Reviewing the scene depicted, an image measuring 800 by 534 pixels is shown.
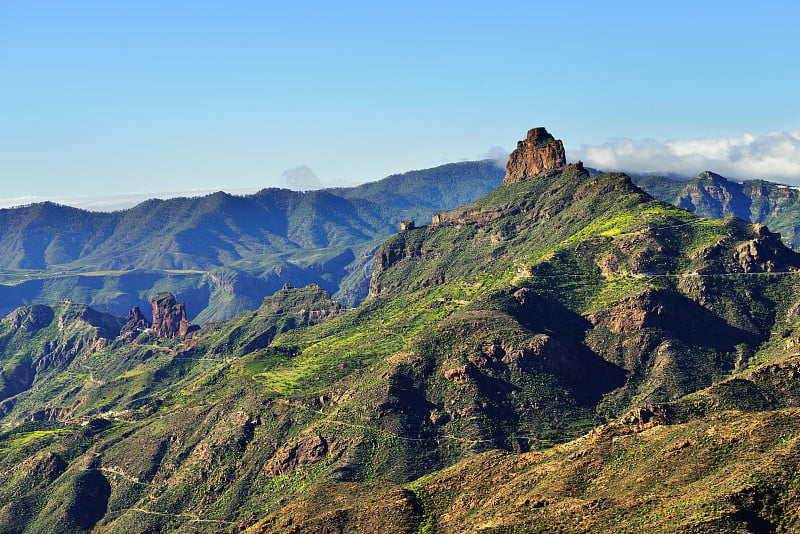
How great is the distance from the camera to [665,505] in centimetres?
14012

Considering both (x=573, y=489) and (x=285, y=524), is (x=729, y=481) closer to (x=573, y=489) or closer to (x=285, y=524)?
(x=573, y=489)

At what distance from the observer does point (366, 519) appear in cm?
18375

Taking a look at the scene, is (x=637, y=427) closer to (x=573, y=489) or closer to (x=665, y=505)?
(x=573, y=489)

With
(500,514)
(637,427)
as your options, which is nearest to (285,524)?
(500,514)

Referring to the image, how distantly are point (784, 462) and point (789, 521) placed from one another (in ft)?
48.3

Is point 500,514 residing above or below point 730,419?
below

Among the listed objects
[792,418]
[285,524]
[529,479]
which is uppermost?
[792,418]

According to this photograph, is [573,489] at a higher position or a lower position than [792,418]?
lower

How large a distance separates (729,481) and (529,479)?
48025 millimetres

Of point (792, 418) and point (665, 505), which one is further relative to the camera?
point (792, 418)

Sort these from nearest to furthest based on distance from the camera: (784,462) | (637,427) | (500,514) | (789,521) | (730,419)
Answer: (789,521) → (784,462) → (500,514) → (730,419) → (637,427)

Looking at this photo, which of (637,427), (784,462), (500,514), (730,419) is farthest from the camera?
(637,427)

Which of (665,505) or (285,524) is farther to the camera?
(285,524)

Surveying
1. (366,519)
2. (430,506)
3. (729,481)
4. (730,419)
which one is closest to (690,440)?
(730,419)
